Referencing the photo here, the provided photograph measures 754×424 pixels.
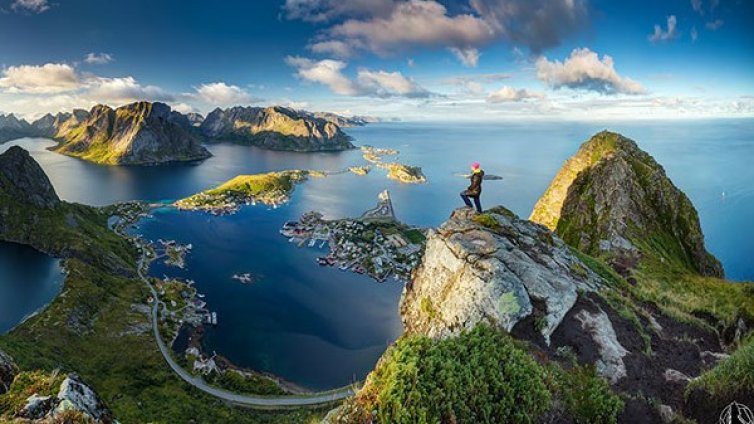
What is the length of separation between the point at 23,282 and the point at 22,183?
46.5 metres

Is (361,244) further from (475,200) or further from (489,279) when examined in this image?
(489,279)

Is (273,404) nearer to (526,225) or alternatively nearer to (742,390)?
(526,225)

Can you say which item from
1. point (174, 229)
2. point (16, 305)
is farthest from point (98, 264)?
point (174, 229)

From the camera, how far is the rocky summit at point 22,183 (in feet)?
415

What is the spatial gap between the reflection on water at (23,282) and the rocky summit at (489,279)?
9474cm

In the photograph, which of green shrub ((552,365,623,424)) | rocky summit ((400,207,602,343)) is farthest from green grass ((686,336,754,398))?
rocky summit ((400,207,602,343))

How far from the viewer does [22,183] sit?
127 meters

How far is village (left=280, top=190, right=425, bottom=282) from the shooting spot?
4572 inches

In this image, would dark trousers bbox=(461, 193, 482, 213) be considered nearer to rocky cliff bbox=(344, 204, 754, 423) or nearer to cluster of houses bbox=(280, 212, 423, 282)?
rocky cliff bbox=(344, 204, 754, 423)

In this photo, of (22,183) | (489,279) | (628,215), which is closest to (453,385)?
(489,279)

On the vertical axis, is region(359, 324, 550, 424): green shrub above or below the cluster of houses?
above

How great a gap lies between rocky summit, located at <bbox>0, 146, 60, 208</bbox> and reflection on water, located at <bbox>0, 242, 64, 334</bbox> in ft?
52.0

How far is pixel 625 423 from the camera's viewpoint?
1079cm

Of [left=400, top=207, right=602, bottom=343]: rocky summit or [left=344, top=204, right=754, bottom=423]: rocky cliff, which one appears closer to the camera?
[left=344, top=204, right=754, bottom=423]: rocky cliff
